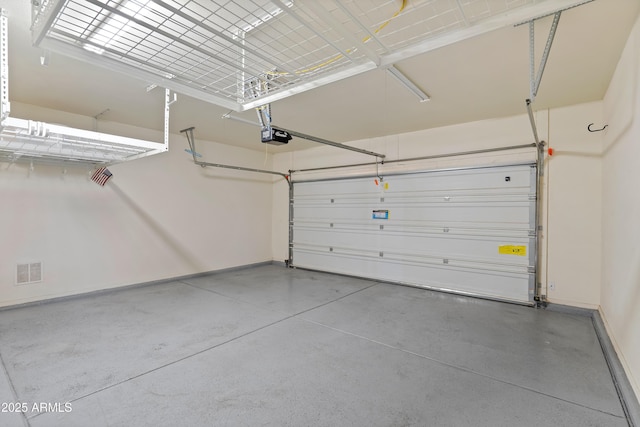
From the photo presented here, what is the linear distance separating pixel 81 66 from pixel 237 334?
283 centimetres

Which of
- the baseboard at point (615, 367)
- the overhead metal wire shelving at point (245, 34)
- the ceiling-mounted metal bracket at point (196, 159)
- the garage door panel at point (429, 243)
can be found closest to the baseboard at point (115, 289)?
the garage door panel at point (429, 243)

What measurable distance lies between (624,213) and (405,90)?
7.05 feet

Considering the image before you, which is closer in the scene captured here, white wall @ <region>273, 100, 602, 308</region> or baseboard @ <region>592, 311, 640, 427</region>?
baseboard @ <region>592, 311, 640, 427</region>

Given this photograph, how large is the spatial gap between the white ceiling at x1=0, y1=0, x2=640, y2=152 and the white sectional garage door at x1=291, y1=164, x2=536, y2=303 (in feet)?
3.15

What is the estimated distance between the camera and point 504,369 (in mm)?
2191

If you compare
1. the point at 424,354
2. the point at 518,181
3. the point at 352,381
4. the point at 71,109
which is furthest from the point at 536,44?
the point at 71,109

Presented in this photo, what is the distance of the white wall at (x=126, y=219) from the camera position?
11.6 feet

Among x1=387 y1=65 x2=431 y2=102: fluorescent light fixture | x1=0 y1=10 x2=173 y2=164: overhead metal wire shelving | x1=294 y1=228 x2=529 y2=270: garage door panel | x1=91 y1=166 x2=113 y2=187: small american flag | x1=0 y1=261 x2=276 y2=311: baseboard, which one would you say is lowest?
x1=0 y1=261 x2=276 y2=311: baseboard

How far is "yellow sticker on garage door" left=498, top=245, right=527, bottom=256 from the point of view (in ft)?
12.2

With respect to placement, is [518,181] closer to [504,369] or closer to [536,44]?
[536,44]

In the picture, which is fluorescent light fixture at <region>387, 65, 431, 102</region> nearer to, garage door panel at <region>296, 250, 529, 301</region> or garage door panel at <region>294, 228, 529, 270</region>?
garage door panel at <region>294, 228, 529, 270</region>

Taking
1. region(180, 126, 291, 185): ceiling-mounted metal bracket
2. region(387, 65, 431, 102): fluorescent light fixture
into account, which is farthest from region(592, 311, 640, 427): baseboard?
region(180, 126, 291, 185): ceiling-mounted metal bracket

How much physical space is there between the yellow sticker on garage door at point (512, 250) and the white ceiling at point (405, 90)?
5.80 ft

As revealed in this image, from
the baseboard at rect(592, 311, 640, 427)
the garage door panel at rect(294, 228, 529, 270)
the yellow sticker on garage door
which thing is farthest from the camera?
the garage door panel at rect(294, 228, 529, 270)
